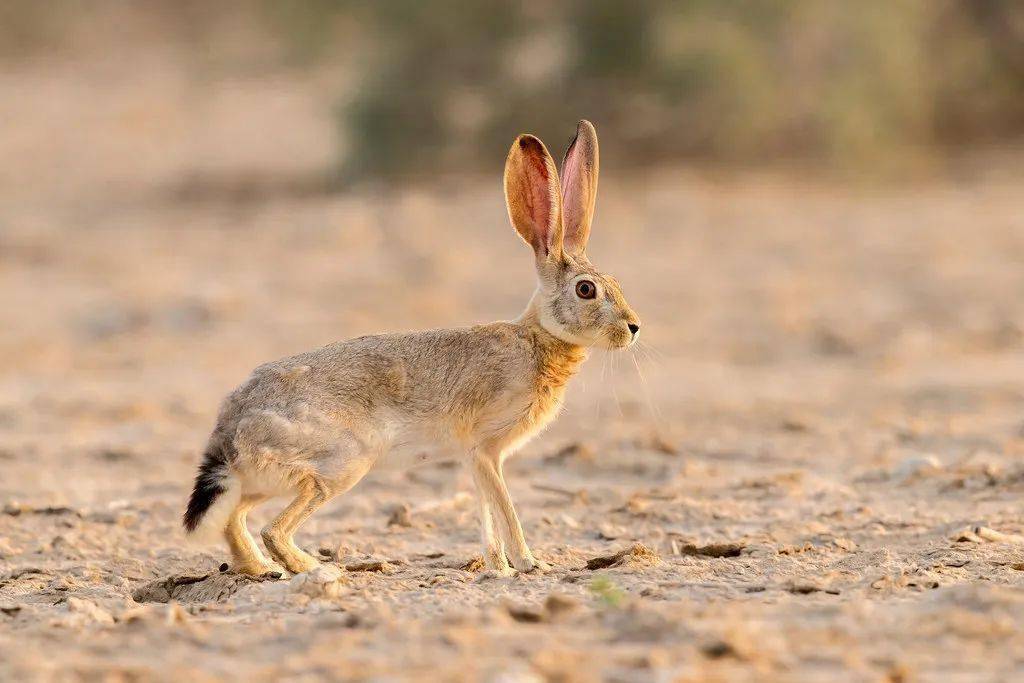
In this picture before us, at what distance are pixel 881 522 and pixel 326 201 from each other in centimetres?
1065

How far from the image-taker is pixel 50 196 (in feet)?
54.5

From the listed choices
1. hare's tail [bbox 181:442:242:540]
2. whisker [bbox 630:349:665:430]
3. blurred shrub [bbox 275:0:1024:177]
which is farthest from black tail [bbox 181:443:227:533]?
blurred shrub [bbox 275:0:1024:177]

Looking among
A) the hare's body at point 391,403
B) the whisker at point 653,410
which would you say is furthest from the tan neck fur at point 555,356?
the whisker at point 653,410

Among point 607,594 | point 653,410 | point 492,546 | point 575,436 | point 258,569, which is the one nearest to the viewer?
point 607,594

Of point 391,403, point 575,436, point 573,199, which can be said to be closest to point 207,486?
point 391,403

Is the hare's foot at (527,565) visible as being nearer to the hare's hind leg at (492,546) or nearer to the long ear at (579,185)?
the hare's hind leg at (492,546)

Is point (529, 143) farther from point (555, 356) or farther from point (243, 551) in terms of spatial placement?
point (243, 551)

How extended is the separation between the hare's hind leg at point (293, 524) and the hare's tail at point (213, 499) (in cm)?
15

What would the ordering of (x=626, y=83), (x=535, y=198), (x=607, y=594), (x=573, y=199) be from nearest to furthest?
(x=607, y=594) → (x=535, y=198) → (x=573, y=199) → (x=626, y=83)

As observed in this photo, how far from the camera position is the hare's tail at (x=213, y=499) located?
4980 millimetres

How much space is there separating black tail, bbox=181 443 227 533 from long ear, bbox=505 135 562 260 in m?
1.36

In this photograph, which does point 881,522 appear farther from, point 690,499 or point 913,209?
point 913,209

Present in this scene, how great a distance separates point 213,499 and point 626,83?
494 inches

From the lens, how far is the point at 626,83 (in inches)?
667
